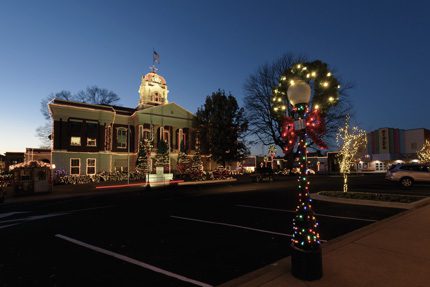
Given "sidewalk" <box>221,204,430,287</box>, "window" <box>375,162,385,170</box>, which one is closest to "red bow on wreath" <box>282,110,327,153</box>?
"sidewalk" <box>221,204,430,287</box>

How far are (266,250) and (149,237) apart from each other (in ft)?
10.9

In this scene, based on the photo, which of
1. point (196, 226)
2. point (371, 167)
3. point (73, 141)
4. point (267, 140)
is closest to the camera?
point (196, 226)

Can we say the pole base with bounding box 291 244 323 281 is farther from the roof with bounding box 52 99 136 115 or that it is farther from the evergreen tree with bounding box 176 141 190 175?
the roof with bounding box 52 99 136 115

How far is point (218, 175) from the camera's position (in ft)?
121

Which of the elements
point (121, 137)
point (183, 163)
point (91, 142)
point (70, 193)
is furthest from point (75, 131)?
point (70, 193)

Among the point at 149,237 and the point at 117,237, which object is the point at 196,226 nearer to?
the point at 149,237

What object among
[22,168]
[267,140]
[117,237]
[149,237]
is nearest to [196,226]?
[149,237]

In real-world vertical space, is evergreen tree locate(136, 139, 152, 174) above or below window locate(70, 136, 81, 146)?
below

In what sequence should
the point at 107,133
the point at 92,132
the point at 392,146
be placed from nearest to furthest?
the point at 92,132 → the point at 107,133 → the point at 392,146

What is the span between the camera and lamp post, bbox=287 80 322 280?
14.7 feet

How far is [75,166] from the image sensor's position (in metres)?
35.8

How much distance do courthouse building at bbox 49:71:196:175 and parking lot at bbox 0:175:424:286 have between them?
2467 centimetres

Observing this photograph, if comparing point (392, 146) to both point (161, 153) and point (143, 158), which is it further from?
point (143, 158)

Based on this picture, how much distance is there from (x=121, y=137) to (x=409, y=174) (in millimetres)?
35478
